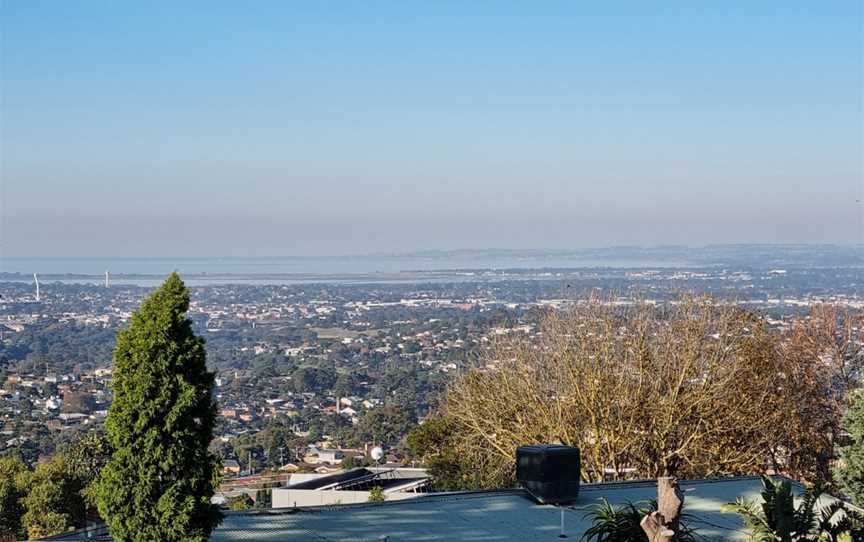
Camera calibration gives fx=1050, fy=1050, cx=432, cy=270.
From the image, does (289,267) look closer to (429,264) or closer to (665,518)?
(429,264)

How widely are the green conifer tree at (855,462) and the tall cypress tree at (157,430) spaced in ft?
34.8

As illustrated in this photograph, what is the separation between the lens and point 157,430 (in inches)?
362

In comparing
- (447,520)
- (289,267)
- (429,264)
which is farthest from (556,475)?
(289,267)

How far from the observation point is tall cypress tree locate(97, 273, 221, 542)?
9180mm

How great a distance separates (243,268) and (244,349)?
99.3m

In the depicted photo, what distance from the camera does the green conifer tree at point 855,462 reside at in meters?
15.9

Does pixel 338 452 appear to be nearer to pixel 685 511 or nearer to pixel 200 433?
pixel 685 511

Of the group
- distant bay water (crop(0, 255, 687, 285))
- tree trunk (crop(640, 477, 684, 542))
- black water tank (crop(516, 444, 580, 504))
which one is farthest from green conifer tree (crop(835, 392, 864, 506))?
distant bay water (crop(0, 255, 687, 285))

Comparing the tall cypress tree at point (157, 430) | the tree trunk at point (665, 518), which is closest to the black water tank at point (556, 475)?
the tall cypress tree at point (157, 430)

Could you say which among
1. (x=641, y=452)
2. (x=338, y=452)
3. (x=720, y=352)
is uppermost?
(x=720, y=352)

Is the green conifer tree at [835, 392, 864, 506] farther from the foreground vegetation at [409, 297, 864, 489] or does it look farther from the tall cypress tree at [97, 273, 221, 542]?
the tall cypress tree at [97, 273, 221, 542]

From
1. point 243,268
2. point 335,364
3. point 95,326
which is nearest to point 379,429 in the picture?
point 335,364

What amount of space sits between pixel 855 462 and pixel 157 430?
11.5 m

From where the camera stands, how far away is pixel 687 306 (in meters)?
23.0
